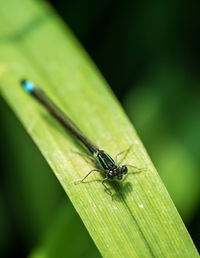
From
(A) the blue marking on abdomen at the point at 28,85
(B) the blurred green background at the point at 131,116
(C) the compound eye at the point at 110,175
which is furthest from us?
(A) the blue marking on abdomen at the point at 28,85

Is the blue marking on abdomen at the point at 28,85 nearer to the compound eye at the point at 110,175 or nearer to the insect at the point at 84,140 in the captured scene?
the insect at the point at 84,140

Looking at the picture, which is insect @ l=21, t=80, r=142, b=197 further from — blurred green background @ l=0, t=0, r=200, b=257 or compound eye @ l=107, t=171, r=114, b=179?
blurred green background @ l=0, t=0, r=200, b=257

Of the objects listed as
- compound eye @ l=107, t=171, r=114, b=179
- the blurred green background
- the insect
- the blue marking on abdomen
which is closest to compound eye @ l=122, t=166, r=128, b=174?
the insect

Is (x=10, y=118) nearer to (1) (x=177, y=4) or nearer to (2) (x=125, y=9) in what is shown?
(2) (x=125, y=9)

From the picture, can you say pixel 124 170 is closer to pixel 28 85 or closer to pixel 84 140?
pixel 84 140

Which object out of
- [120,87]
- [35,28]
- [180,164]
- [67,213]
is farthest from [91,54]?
[67,213]

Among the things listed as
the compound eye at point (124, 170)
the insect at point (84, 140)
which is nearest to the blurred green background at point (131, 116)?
the insect at point (84, 140)

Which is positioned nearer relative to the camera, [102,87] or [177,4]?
[102,87]
